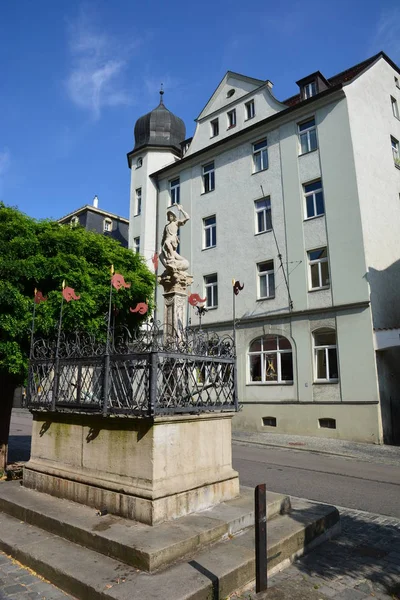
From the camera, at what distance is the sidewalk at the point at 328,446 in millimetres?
13689

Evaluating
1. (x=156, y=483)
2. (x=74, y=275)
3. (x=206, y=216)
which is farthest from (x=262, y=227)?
(x=156, y=483)

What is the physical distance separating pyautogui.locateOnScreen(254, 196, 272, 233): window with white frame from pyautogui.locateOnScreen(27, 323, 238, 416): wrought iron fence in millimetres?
15293

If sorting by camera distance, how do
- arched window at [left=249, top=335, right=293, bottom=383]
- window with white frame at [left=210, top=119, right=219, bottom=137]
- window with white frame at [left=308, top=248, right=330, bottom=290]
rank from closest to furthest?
window with white frame at [left=308, top=248, right=330, bottom=290] → arched window at [left=249, top=335, right=293, bottom=383] → window with white frame at [left=210, top=119, right=219, bottom=137]

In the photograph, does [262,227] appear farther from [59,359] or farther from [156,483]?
[156,483]

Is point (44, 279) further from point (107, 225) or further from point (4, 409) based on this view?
point (107, 225)

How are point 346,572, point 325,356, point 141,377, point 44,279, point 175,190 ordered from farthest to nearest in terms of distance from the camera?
point 175,190, point 325,356, point 44,279, point 141,377, point 346,572

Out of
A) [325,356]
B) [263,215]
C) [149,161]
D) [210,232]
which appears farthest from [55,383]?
[149,161]

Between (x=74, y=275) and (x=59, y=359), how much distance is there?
3.56 meters

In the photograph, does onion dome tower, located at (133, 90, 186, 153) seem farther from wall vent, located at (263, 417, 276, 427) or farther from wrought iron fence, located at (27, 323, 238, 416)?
wrought iron fence, located at (27, 323, 238, 416)

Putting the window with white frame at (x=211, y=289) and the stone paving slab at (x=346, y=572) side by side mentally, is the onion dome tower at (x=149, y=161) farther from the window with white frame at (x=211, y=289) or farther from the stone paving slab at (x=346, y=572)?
the stone paving slab at (x=346, y=572)

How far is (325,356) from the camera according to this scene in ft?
59.2

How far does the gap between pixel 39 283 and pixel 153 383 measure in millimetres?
5821

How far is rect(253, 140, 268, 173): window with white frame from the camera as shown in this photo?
71.8 feet

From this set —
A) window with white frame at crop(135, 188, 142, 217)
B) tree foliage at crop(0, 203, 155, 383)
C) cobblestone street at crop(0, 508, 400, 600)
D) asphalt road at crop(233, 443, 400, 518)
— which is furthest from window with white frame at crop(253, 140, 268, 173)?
cobblestone street at crop(0, 508, 400, 600)
